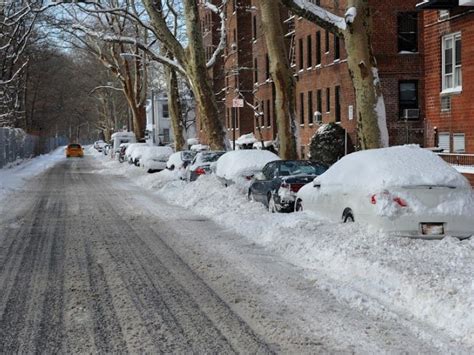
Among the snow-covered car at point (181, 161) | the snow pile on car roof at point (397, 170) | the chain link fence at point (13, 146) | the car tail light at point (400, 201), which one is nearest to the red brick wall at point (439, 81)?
the snow-covered car at point (181, 161)

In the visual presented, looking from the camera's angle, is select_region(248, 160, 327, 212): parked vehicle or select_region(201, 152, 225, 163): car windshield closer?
select_region(248, 160, 327, 212): parked vehicle

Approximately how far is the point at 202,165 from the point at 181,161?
18.4 feet

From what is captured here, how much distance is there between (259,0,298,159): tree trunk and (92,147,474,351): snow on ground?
31.8 ft

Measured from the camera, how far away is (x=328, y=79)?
3731 centimetres

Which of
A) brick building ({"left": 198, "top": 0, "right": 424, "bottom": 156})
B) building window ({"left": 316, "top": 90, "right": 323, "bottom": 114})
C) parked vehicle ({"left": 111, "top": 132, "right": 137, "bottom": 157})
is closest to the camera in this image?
brick building ({"left": 198, "top": 0, "right": 424, "bottom": 156})

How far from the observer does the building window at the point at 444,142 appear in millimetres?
24969

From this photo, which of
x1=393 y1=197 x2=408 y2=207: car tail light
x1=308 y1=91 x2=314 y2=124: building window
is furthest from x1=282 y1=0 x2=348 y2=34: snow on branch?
x1=308 y1=91 x2=314 y2=124: building window

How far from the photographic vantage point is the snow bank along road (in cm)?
594

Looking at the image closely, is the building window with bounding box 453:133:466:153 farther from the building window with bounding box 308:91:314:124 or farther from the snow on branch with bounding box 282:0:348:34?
the building window with bounding box 308:91:314:124

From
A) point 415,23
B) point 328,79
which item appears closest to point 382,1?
point 415,23

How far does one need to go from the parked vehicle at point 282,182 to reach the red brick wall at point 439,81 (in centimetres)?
892

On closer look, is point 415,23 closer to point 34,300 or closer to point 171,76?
point 171,76

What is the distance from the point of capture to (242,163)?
63.9 feet

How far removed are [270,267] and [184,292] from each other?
174 cm
